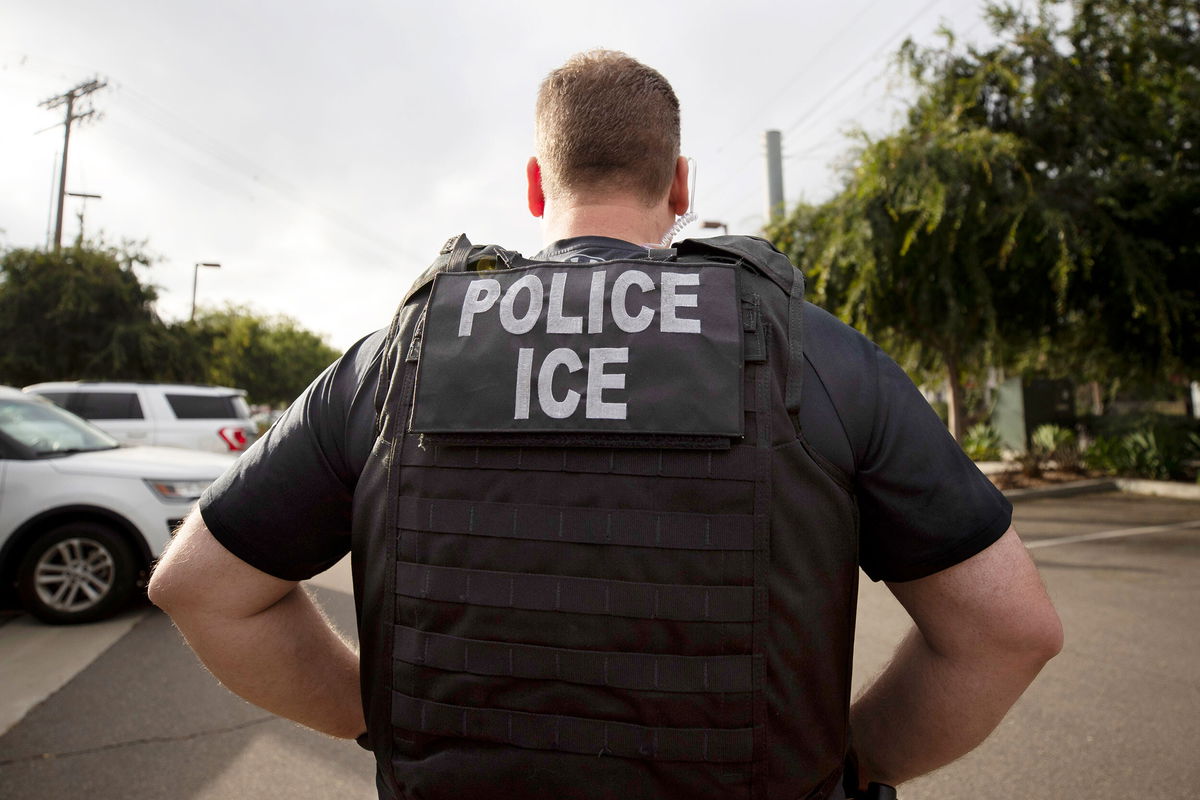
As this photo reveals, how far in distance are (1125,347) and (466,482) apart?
14.1 meters

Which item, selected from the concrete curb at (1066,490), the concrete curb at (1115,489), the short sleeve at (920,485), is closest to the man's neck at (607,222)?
the short sleeve at (920,485)

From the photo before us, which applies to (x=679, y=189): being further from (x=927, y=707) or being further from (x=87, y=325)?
(x=87, y=325)

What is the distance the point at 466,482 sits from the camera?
3.95 ft

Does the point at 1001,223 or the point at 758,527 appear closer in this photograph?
the point at 758,527

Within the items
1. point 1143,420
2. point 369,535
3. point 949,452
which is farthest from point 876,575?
point 1143,420

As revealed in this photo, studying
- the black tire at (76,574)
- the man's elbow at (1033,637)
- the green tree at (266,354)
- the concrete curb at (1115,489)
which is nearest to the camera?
the man's elbow at (1033,637)

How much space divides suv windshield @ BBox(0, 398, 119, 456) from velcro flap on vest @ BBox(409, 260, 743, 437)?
598 centimetres

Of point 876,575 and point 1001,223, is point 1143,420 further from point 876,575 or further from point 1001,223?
point 876,575

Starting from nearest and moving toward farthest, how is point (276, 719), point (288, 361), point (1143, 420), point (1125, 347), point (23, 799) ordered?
point (23, 799)
point (276, 719)
point (1125, 347)
point (1143, 420)
point (288, 361)

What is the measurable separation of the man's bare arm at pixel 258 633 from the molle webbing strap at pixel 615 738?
0.52 m

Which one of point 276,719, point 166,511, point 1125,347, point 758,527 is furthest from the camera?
point 1125,347

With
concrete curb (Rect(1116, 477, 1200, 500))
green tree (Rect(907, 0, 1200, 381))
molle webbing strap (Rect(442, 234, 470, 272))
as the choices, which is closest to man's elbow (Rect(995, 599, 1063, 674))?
molle webbing strap (Rect(442, 234, 470, 272))

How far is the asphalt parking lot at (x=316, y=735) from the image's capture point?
3178 mm

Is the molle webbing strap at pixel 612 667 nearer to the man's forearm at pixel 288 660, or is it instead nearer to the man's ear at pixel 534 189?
the man's forearm at pixel 288 660
